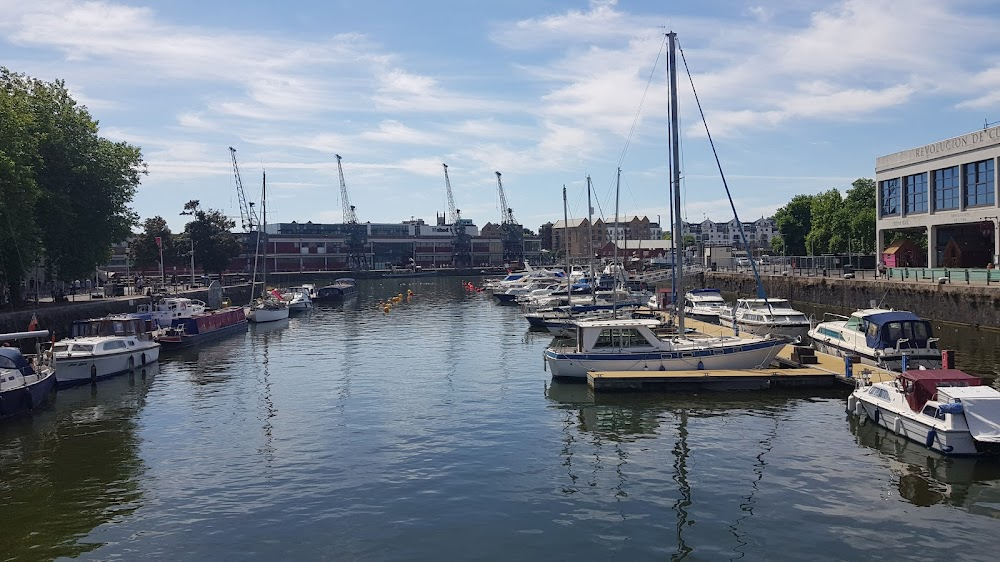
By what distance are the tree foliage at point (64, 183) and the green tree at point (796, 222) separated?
10393 centimetres

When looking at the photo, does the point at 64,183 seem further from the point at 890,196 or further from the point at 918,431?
the point at 890,196

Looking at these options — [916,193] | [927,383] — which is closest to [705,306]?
[916,193]

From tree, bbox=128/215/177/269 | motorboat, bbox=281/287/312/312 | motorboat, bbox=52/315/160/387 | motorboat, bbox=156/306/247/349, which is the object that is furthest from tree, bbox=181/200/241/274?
motorboat, bbox=52/315/160/387

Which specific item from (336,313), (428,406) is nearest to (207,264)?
(336,313)

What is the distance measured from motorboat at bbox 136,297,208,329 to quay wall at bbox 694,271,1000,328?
51.4m

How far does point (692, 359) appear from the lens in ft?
114

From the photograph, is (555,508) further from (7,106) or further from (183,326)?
(7,106)

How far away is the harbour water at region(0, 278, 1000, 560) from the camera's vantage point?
17.5m

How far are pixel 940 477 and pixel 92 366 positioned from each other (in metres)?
39.0

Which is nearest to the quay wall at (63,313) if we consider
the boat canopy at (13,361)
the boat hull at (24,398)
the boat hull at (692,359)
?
the boat hull at (24,398)

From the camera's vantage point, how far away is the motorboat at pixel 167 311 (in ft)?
196

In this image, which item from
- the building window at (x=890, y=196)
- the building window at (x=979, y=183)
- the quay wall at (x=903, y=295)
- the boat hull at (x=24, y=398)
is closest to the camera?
the boat hull at (x=24, y=398)

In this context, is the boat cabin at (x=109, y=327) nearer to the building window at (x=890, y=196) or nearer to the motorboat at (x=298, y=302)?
the motorboat at (x=298, y=302)

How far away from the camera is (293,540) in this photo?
17812 millimetres
